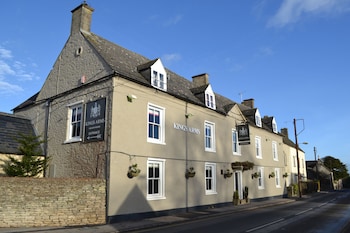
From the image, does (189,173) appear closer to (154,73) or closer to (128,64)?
(154,73)

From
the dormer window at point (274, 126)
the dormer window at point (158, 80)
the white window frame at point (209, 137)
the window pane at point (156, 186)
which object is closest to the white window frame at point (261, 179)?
the dormer window at point (274, 126)

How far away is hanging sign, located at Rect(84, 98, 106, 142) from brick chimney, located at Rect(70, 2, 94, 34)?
573 cm

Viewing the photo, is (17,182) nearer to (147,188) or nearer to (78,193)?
(78,193)

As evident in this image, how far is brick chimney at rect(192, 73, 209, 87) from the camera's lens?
26038mm

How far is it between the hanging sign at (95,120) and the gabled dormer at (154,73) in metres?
3.53

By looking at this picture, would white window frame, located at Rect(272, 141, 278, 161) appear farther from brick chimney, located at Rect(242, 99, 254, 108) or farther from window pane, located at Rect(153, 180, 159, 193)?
window pane, located at Rect(153, 180, 159, 193)

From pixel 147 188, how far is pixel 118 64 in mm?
7253

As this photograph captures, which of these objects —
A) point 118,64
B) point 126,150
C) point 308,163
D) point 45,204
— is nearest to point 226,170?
point 126,150

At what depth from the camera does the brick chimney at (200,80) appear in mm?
26038

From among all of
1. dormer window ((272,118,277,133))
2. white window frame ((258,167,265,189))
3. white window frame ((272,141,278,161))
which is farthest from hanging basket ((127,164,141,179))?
dormer window ((272,118,277,133))

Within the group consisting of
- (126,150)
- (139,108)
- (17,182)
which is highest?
(139,108)

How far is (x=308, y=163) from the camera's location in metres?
75.1

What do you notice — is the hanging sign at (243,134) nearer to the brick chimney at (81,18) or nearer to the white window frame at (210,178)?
the white window frame at (210,178)

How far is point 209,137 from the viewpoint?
2150cm
